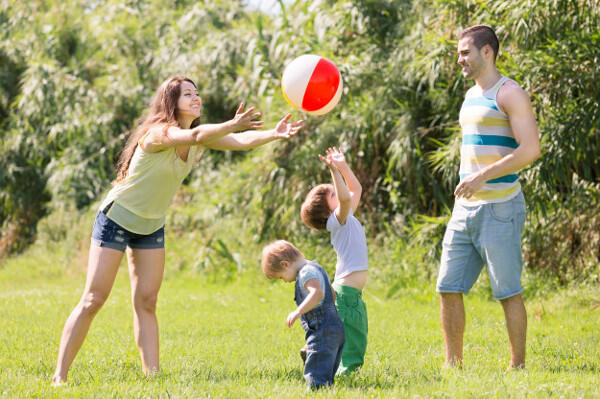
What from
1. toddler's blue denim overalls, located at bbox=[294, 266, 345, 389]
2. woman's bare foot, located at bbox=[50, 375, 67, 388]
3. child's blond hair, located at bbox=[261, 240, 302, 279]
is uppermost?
child's blond hair, located at bbox=[261, 240, 302, 279]

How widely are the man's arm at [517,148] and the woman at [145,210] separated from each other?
1.00m

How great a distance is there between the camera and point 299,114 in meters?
9.23

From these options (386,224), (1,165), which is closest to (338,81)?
(386,224)

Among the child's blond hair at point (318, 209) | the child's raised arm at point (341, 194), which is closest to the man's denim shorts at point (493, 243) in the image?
the child's raised arm at point (341, 194)

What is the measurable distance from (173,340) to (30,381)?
175 cm

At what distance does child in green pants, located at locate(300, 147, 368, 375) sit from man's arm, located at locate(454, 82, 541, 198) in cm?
70

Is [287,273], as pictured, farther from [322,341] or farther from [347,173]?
[347,173]

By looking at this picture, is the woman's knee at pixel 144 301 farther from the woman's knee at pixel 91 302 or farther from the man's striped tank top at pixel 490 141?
the man's striped tank top at pixel 490 141

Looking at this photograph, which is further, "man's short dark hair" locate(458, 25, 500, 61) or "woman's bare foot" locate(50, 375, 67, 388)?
"man's short dark hair" locate(458, 25, 500, 61)

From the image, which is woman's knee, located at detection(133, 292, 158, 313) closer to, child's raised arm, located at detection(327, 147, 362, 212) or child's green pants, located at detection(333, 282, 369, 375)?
child's green pants, located at detection(333, 282, 369, 375)

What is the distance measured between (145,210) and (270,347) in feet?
5.73

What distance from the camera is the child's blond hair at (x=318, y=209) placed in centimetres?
442

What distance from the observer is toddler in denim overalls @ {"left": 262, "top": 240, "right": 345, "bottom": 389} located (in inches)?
152

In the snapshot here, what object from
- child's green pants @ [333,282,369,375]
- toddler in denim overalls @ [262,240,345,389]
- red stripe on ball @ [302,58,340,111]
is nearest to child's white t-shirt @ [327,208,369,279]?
child's green pants @ [333,282,369,375]
